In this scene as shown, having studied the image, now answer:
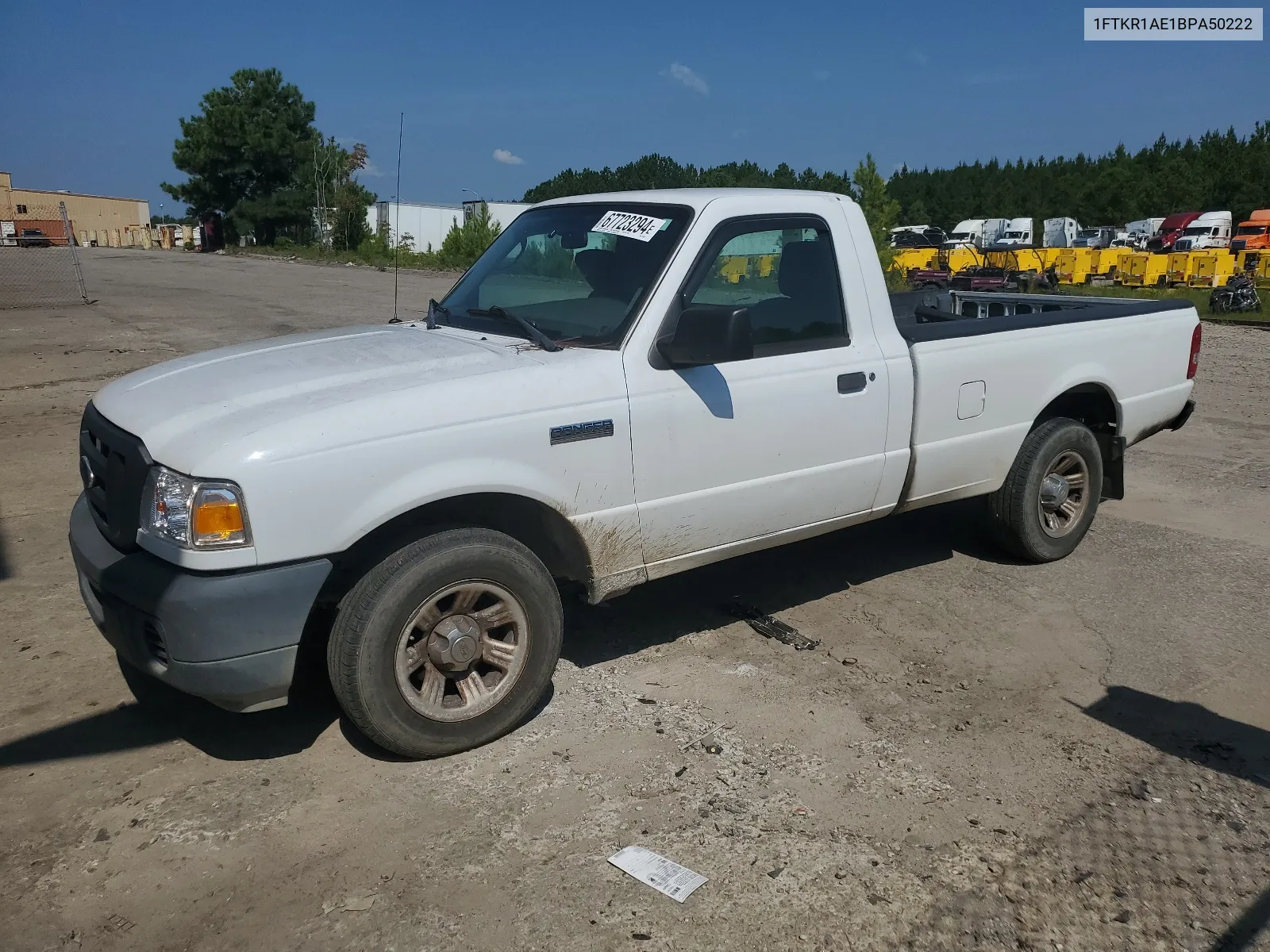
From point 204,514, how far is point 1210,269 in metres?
31.3

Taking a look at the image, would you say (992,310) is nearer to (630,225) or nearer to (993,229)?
(630,225)

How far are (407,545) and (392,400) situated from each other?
0.49 meters

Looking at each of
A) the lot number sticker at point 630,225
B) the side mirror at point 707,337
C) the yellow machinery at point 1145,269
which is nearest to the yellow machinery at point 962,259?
the yellow machinery at point 1145,269

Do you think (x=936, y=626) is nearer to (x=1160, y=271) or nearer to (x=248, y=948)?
(x=248, y=948)

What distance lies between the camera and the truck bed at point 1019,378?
4.78 metres

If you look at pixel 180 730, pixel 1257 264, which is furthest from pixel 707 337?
pixel 1257 264

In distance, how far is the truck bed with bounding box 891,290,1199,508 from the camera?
4.78 m

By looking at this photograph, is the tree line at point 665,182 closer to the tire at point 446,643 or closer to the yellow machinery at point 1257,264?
the yellow machinery at point 1257,264

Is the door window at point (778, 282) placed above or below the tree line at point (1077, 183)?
below

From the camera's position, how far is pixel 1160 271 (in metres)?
30.6

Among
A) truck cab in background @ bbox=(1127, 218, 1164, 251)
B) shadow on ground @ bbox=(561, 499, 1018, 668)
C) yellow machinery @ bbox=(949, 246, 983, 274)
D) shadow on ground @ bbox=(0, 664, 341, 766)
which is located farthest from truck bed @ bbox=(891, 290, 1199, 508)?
truck cab in background @ bbox=(1127, 218, 1164, 251)

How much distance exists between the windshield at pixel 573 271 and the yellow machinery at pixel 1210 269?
28.0 meters

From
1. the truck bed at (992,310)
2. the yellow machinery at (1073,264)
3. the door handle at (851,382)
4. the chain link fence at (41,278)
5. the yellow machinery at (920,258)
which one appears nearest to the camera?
the door handle at (851,382)

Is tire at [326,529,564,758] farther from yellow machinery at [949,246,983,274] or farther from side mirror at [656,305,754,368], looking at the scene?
yellow machinery at [949,246,983,274]
